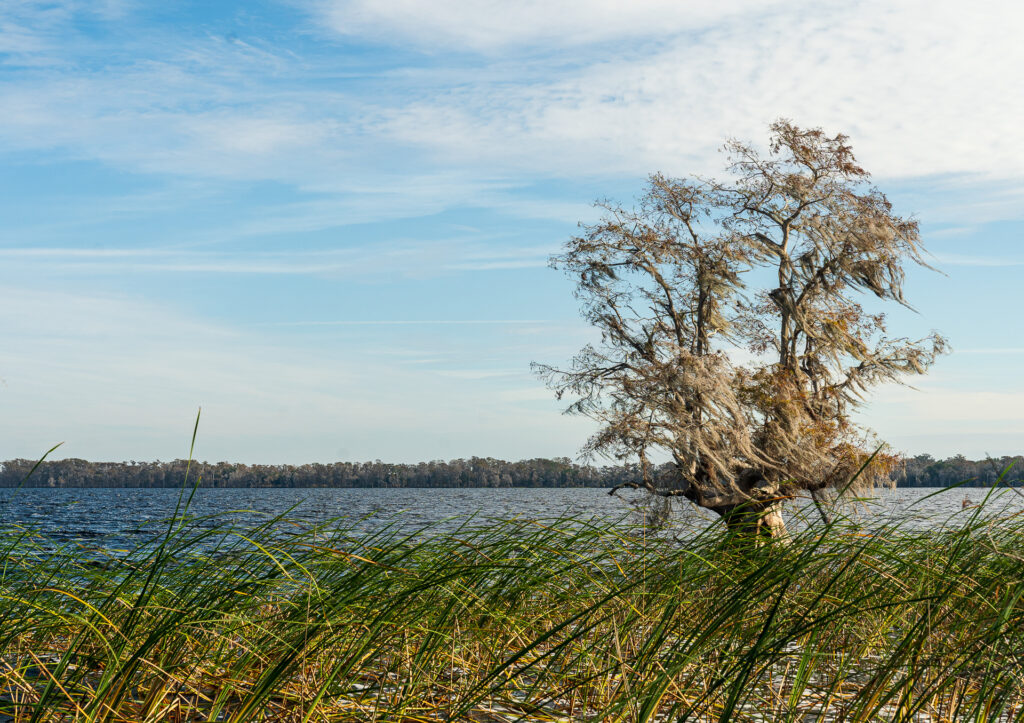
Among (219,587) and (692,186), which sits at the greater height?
(692,186)

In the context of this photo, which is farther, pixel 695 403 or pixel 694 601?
pixel 695 403

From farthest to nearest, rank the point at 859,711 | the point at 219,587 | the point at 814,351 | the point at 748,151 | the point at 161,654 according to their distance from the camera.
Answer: the point at 748,151 → the point at 814,351 → the point at 219,587 → the point at 161,654 → the point at 859,711

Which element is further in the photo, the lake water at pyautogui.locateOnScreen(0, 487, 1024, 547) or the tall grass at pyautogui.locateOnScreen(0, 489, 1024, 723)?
the lake water at pyautogui.locateOnScreen(0, 487, 1024, 547)

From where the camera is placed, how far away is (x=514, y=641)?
4219 millimetres

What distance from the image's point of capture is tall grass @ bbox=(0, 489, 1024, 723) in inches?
115

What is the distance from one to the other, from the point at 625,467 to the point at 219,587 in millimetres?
12737

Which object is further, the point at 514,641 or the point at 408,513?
the point at 408,513

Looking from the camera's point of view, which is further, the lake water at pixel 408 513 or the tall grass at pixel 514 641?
the lake water at pixel 408 513

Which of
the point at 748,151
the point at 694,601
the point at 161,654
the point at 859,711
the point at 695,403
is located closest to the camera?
the point at 859,711

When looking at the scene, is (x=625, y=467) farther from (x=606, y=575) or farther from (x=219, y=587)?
(x=219, y=587)

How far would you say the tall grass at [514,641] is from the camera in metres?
2.92

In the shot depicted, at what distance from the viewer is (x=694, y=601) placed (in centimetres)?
425

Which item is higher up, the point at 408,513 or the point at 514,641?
the point at 408,513

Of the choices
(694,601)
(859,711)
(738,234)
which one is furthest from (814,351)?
(859,711)
